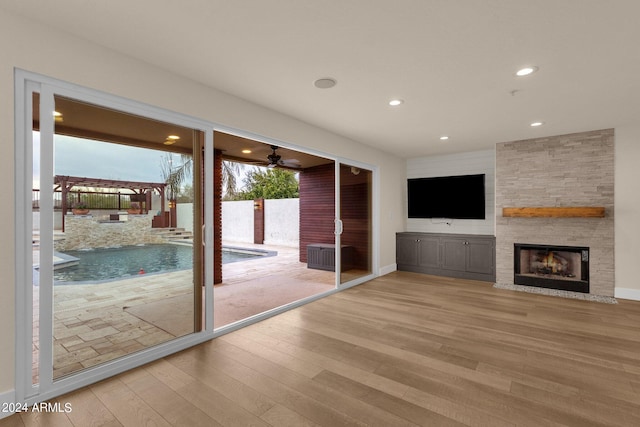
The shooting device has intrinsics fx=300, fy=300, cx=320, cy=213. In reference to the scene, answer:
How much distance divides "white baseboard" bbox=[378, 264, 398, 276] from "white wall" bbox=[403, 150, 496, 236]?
39.9 inches

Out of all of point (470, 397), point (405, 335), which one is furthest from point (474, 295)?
point (470, 397)

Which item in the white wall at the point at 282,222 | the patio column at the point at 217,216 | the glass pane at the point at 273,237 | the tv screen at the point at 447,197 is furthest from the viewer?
the white wall at the point at 282,222

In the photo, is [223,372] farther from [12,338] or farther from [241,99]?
[241,99]

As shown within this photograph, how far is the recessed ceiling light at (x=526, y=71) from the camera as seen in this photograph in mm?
2672

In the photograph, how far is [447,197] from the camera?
6324 mm

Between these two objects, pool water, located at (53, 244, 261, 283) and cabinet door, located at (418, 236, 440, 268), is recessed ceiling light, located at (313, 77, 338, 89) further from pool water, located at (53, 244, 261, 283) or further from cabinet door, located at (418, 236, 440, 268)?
cabinet door, located at (418, 236, 440, 268)

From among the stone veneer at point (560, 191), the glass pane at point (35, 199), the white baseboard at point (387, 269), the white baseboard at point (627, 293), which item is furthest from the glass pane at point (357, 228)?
the glass pane at point (35, 199)

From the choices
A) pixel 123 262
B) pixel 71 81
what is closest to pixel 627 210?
pixel 123 262

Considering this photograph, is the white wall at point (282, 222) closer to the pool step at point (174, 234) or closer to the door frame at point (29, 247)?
the pool step at point (174, 234)

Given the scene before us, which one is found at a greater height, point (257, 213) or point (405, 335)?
point (257, 213)

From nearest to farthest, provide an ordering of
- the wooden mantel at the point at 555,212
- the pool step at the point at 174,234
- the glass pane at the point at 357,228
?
the pool step at the point at 174,234 → the wooden mantel at the point at 555,212 → the glass pane at the point at 357,228

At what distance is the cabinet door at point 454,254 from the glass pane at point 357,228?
4.98 feet

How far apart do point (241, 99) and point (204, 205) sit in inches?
50.4

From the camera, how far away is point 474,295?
185 inches
